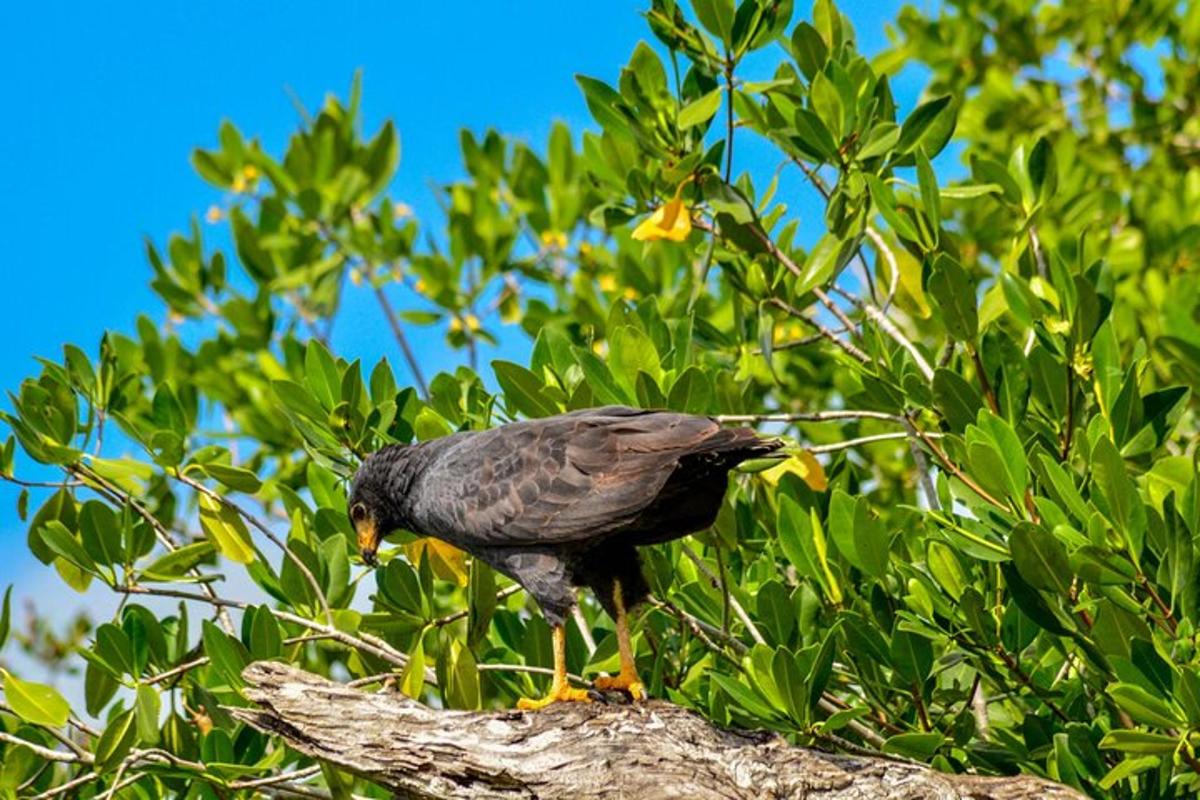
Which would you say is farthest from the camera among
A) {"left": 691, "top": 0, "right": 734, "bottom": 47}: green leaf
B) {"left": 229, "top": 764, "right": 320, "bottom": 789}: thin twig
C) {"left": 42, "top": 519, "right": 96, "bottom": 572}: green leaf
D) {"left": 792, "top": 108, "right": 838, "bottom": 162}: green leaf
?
{"left": 691, "top": 0, "right": 734, "bottom": 47}: green leaf

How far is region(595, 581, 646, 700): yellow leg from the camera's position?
15.8 feet

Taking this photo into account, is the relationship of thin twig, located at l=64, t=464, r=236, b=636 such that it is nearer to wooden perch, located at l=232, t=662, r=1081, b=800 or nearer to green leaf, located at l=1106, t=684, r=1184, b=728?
wooden perch, located at l=232, t=662, r=1081, b=800

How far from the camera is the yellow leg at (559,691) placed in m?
4.71

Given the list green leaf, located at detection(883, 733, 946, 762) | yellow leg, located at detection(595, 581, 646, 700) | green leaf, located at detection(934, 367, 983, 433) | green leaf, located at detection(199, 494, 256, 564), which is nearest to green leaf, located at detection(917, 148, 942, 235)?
green leaf, located at detection(934, 367, 983, 433)

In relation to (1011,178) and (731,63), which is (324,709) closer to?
(731,63)

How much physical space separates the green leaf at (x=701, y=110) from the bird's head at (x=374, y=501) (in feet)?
5.11

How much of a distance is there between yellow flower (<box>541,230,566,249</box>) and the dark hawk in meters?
3.97

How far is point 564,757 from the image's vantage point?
4348mm

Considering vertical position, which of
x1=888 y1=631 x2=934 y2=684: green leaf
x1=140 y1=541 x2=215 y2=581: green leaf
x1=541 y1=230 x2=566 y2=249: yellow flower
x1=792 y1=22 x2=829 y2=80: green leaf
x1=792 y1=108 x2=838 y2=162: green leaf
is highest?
x1=541 y1=230 x2=566 y2=249: yellow flower

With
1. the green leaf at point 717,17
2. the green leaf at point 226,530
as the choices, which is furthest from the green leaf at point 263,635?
the green leaf at point 717,17

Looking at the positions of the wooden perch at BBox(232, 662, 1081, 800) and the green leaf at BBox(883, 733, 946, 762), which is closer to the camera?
the wooden perch at BBox(232, 662, 1081, 800)

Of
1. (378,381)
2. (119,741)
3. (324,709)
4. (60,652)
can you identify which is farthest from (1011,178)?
(60,652)

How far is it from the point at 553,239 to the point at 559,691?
4651mm

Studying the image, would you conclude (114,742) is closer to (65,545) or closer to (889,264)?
(65,545)
